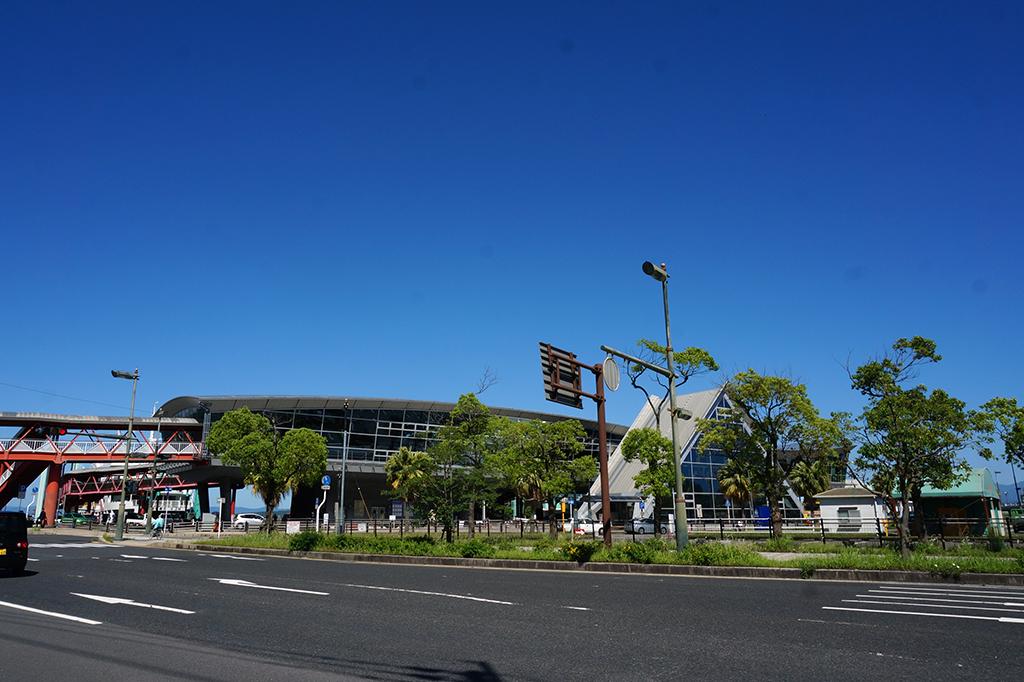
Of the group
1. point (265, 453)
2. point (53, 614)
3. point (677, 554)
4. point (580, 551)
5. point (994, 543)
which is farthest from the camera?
point (265, 453)

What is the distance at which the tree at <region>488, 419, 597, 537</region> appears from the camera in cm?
3597

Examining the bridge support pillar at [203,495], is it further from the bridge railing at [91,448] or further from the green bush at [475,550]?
the green bush at [475,550]

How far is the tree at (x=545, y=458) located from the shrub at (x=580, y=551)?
1579 cm

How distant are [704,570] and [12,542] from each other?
1573 centimetres

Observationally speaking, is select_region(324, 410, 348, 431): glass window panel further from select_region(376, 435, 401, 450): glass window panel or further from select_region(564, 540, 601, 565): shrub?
select_region(564, 540, 601, 565): shrub

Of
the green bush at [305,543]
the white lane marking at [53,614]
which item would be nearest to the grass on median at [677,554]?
the green bush at [305,543]

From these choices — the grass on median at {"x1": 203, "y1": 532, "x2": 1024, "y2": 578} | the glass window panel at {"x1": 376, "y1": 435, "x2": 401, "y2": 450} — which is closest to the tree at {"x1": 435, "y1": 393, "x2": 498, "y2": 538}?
the grass on median at {"x1": 203, "y1": 532, "x2": 1024, "y2": 578}

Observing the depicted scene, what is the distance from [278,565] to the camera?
19750mm

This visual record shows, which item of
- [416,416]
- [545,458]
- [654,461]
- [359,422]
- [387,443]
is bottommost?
[654,461]

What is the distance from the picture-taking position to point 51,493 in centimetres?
5950

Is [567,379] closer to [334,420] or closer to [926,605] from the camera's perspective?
[926,605]

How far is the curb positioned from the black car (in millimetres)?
9110

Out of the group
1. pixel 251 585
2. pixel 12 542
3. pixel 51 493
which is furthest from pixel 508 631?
pixel 51 493

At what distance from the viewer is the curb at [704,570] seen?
526 inches
